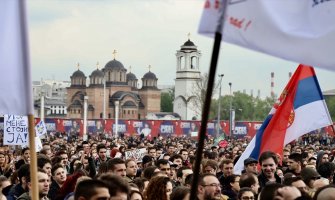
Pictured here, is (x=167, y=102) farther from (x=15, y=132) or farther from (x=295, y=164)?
(x=295, y=164)

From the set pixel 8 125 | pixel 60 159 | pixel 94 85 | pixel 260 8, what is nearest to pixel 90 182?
pixel 260 8

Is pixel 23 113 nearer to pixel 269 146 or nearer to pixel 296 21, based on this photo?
pixel 296 21

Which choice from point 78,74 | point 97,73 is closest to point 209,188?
point 97,73

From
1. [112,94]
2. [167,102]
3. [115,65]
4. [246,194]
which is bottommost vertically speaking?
[246,194]

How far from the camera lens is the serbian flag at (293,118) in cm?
1321

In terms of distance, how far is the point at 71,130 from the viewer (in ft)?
245

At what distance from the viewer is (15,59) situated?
5.90m

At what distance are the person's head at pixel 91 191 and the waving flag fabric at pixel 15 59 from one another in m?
0.67

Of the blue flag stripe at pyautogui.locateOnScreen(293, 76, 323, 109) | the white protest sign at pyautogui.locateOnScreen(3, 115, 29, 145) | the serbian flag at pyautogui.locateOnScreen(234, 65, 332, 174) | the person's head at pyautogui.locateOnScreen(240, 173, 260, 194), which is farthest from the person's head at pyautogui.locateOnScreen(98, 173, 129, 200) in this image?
the white protest sign at pyautogui.locateOnScreen(3, 115, 29, 145)

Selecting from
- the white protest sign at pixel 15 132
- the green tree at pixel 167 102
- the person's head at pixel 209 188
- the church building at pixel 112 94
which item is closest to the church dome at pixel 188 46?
the church building at pixel 112 94

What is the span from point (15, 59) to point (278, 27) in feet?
5.86

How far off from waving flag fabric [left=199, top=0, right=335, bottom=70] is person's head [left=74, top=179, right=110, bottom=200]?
1.77 m

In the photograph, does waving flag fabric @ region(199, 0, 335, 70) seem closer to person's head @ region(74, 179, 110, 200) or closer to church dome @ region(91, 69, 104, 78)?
person's head @ region(74, 179, 110, 200)

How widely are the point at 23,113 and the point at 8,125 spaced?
13265 mm
